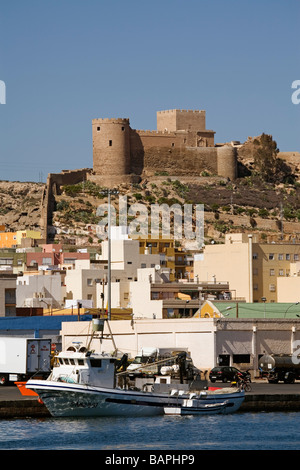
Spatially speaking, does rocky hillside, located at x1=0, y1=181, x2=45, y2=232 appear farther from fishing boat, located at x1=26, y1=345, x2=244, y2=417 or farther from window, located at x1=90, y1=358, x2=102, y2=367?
window, located at x1=90, y1=358, x2=102, y2=367

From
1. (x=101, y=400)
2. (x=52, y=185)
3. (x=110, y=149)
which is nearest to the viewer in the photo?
(x=101, y=400)

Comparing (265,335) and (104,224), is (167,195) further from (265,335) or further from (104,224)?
(265,335)

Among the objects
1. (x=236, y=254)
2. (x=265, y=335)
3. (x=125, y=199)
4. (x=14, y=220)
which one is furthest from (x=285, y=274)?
(x=14, y=220)

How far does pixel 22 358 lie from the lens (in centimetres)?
4572

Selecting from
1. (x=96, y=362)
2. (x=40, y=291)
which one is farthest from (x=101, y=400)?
(x=40, y=291)

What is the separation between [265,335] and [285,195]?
87.1 meters

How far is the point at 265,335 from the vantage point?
50031mm

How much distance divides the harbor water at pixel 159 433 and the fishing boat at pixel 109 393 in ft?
1.13

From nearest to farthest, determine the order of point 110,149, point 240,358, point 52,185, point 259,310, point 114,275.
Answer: point 240,358
point 259,310
point 114,275
point 52,185
point 110,149

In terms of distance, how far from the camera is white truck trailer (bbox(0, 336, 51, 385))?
45.6 m

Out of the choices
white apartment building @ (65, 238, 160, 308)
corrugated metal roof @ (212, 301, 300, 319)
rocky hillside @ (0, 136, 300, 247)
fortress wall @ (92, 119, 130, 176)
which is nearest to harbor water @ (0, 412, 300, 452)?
corrugated metal roof @ (212, 301, 300, 319)

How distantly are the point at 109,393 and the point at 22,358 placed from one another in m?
8.33

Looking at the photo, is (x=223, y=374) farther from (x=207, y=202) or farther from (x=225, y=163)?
(x=225, y=163)
